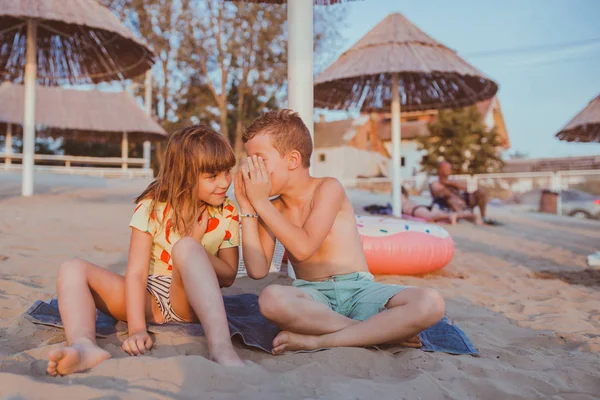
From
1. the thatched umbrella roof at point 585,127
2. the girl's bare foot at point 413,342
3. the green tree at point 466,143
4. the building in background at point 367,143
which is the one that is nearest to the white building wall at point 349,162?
the building in background at point 367,143

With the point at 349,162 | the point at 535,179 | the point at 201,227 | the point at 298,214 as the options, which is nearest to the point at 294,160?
the point at 298,214

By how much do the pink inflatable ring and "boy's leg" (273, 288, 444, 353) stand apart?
201cm

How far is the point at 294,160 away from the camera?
2396mm

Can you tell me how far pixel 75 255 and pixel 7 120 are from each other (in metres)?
14.1

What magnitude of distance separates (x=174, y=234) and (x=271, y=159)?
0.57 metres

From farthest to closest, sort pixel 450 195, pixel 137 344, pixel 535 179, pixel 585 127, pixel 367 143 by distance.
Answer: pixel 367 143 < pixel 535 179 < pixel 585 127 < pixel 450 195 < pixel 137 344

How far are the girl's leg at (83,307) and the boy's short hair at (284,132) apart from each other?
2.96 ft

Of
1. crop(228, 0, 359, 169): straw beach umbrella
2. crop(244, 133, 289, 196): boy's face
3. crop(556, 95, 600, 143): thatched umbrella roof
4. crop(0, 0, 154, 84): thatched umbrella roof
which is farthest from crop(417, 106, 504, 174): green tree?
crop(244, 133, 289, 196): boy's face

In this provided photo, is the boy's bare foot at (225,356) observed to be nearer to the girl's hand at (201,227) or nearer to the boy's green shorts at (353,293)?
the boy's green shorts at (353,293)

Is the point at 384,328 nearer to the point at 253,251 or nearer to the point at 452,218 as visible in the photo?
the point at 253,251

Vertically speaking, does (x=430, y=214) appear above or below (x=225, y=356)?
above

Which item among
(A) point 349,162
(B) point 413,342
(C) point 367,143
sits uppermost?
(C) point 367,143

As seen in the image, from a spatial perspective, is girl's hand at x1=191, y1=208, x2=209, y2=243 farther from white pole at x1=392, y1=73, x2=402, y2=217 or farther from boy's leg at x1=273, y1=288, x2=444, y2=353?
white pole at x1=392, y1=73, x2=402, y2=217

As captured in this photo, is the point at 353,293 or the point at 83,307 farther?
the point at 353,293
